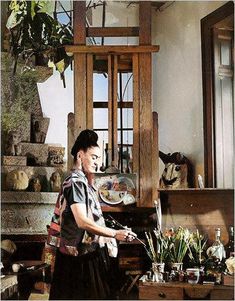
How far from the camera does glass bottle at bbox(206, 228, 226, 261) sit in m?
1.23

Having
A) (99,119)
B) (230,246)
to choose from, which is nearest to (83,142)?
(99,119)

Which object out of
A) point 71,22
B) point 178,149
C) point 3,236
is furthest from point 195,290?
point 71,22

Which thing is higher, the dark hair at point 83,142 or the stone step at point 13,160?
the dark hair at point 83,142

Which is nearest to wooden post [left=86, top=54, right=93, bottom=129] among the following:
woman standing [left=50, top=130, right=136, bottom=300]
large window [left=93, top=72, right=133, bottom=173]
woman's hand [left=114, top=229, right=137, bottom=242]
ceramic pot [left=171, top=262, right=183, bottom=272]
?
large window [left=93, top=72, right=133, bottom=173]

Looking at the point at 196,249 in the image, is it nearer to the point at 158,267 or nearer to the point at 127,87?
the point at 158,267

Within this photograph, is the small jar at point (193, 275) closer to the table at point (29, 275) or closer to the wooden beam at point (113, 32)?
the table at point (29, 275)

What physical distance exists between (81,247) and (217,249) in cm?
28

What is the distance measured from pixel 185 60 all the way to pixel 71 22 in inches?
10.1

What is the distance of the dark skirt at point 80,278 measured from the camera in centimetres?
121

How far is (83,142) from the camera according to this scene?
1.24 metres

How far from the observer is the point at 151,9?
1.26 meters

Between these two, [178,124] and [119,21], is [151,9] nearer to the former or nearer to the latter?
[119,21]

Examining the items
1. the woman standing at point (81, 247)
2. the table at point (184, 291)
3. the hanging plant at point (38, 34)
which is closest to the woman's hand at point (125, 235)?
the woman standing at point (81, 247)

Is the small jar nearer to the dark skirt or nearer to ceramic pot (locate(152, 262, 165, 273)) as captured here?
ceramic pot (locate(152, 262, 165, 273))
